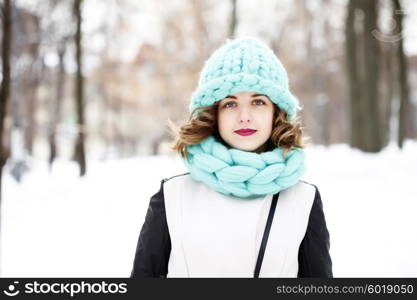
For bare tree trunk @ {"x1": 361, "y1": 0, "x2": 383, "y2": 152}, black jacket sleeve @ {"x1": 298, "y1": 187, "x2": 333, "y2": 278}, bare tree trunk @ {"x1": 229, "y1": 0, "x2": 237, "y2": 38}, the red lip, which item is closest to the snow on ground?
black jacket sleeve @ {"x1": 298, "y1": 187, "x2": 333, "y2": 278}

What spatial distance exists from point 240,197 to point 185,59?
58.9 ft

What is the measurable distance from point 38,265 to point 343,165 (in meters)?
5.24

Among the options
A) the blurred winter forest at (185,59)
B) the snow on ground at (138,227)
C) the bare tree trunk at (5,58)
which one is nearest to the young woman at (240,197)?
the snow on ground at (138,227)

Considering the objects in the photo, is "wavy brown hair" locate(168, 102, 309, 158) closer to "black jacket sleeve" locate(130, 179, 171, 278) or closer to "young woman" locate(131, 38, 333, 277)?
"young woman" locate(131, 38, 333, 277)

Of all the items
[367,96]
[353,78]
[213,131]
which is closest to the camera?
[213,131]

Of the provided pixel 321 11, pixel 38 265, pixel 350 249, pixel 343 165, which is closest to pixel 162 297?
pixel 350 249

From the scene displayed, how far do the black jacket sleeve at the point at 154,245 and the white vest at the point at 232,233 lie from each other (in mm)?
38

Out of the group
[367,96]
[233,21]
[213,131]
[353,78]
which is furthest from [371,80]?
[213,131]

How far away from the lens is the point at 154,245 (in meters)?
1.77

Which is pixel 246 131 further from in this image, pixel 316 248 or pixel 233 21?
pixel 233 21

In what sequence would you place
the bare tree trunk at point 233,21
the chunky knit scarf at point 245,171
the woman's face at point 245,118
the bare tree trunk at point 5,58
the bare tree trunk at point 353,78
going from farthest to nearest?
the bare tree trunk at point 353,78 < the bare tree trunk at point 233,21 < the bare tree trunk at point 5,58 < the woman's face at point 245,118 < the chunky knit scarf at point 245,171

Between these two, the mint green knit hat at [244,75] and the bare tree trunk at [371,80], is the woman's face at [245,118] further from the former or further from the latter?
the bare tree trunk at [371,80]

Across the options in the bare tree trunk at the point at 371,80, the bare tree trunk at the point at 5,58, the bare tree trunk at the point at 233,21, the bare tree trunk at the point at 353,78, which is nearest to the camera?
the bare tree trunk at the point at 5,58

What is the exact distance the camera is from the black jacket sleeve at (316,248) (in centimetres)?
175
